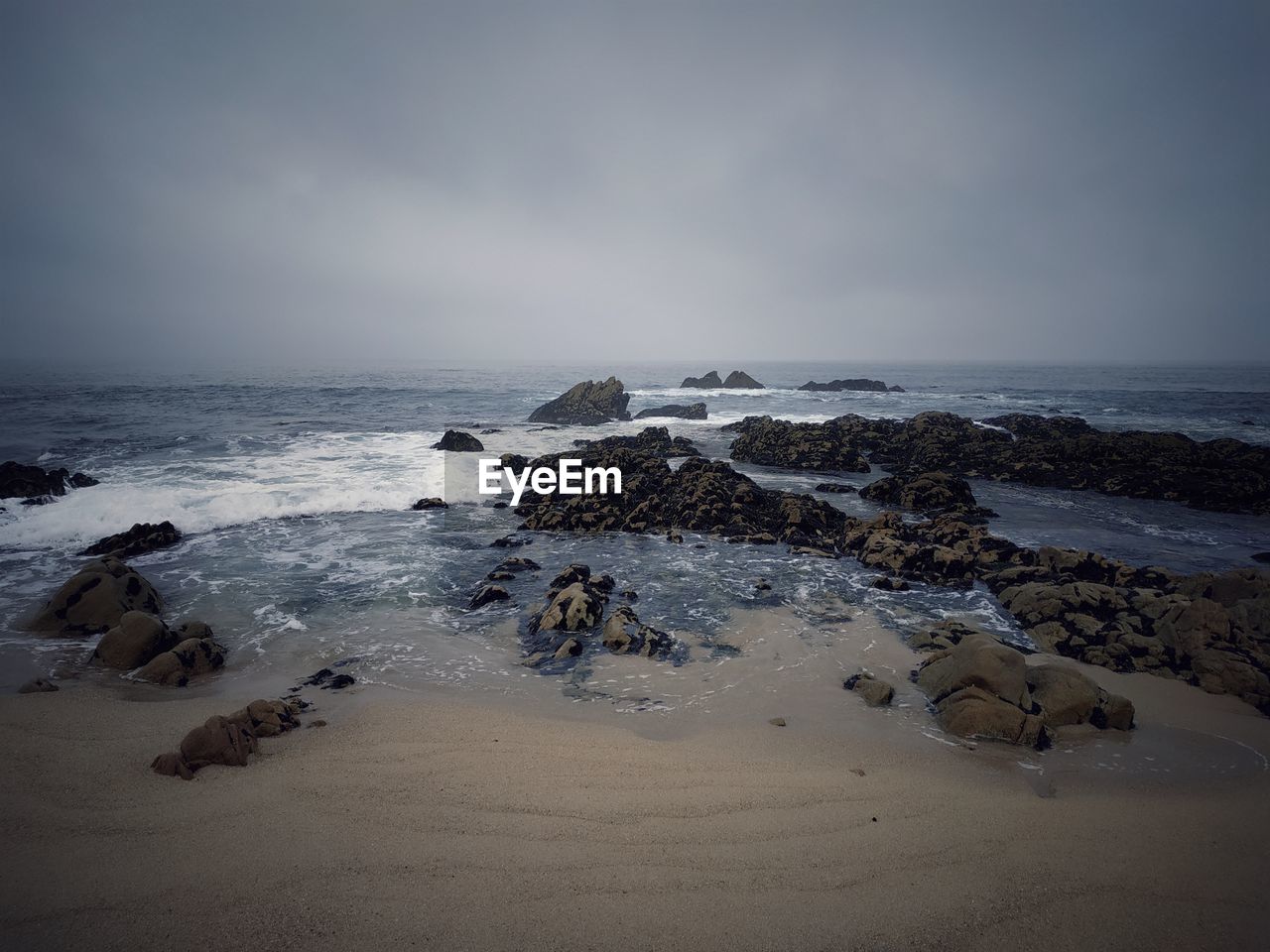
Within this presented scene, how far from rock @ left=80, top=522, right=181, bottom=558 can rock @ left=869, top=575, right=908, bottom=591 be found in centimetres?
1664

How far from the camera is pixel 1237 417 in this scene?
132ft

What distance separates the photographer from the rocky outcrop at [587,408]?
42156mm

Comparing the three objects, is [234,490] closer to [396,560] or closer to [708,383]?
[396,560]

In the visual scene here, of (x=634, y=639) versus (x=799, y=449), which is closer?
(x=634, y=639)

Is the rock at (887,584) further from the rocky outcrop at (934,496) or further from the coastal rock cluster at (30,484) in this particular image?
the coastal rock cluster at (30,484)

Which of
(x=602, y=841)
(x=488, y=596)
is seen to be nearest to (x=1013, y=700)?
(x=602, y=841)

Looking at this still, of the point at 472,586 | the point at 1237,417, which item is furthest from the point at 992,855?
the point at 1237,417

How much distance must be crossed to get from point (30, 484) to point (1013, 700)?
25452 mm

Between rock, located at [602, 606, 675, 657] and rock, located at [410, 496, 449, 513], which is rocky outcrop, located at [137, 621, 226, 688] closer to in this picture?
rock, located at [602, 606, 675, 657]

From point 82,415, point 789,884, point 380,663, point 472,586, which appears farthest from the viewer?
point 82,415

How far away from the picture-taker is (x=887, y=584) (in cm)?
1089

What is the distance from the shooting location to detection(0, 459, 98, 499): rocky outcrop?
52.4 ft

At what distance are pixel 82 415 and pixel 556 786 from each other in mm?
47292

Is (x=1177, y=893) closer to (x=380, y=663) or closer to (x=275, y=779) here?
(x=275, y=779)
